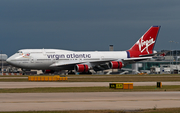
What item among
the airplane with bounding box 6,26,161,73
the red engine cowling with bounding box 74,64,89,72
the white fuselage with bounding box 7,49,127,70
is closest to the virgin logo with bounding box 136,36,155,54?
the airplane with bounding box 6,26,161,73

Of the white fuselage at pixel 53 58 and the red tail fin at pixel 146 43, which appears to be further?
the red tail fin at pixel 146 43

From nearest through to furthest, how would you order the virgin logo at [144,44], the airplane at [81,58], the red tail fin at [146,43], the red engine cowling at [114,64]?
the airplane at [81,58], the red engine cowling at [114,64], the red tail fin at [146,43], the virgin logo at [144,44]

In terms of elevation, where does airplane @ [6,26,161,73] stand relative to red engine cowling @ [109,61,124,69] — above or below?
above

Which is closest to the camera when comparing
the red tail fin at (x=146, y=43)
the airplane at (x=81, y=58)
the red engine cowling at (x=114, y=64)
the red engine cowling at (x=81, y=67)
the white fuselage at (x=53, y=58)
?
the white fuselage at (x=53, y=58)

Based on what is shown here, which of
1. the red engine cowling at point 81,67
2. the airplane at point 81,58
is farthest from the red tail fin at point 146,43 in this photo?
the red engine cowling at point 81,67

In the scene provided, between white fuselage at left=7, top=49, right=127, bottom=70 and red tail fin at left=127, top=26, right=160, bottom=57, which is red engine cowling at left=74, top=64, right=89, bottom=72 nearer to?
white fuselage at left=7, top=49, right=127, bottom=70

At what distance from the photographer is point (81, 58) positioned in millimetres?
85000

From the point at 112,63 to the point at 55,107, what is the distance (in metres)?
59.8

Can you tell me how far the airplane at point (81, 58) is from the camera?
79.9 meters

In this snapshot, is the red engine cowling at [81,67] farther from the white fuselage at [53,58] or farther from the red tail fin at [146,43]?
the red tail fin at [146,43]

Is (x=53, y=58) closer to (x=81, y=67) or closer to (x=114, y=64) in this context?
(x=81, y=67)

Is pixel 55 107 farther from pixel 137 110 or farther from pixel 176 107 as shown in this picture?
pixel 176 107

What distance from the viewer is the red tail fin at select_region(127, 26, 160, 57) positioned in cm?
9005

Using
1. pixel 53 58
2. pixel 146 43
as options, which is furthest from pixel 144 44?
pixel 53 58
